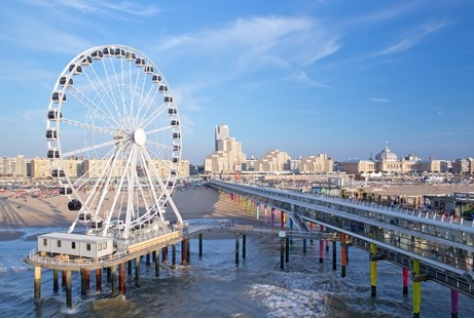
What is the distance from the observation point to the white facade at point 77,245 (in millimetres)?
28172

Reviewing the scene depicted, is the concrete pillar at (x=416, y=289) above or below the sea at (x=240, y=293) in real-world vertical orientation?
above

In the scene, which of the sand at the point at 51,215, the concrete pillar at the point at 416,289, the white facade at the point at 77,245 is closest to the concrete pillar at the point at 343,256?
the concrete pillar at the point at 416,289

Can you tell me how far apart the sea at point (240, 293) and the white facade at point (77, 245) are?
9.60ft

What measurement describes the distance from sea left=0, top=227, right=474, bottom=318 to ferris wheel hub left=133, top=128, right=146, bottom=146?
10.4 metres

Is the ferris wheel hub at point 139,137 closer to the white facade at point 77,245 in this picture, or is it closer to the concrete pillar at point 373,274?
the white facade at point 77,245

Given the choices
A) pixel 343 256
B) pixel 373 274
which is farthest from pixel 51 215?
pixel 373 274

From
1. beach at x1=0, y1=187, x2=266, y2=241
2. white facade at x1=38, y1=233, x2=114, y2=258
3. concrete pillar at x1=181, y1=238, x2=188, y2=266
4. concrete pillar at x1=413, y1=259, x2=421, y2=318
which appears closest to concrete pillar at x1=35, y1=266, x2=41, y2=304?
white facade at x1=38, y1=233, x2=114, y2=258

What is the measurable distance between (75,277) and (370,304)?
21.5m

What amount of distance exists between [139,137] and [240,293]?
48.3 feet

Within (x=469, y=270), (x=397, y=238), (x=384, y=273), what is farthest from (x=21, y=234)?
(x=469, y=270)

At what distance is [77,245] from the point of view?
93.8 feet

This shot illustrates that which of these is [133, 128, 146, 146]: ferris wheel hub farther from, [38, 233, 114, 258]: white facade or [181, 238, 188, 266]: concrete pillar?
[38, 233, 114, 258]: white facade

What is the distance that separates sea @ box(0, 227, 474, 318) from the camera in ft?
85.4

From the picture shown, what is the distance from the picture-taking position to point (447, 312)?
2538 cm
